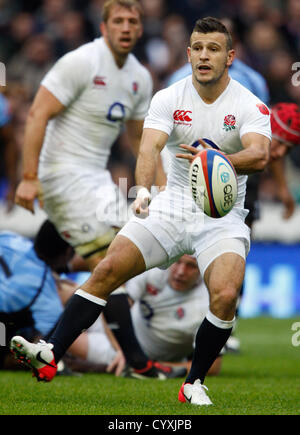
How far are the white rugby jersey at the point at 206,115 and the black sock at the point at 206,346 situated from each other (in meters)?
0.79

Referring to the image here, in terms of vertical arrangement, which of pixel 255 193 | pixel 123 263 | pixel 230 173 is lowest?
pixel 255 193

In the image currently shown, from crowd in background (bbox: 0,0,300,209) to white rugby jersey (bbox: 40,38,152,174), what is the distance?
482cm

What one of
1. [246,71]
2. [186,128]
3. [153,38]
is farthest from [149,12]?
[186,128]

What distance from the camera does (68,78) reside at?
6629 mm

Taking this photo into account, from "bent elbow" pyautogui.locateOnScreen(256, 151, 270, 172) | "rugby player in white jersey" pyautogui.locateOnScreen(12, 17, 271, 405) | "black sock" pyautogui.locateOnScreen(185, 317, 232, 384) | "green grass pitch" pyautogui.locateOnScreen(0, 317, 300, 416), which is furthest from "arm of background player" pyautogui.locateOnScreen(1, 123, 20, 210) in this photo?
"bent elbow" pyautogui.locateOnScreen(256, 151, 270, 172)

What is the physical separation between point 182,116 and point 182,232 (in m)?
0.67

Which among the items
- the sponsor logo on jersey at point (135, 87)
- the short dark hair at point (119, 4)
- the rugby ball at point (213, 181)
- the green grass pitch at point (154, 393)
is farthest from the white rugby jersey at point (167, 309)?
the rugby ball at point (213, 181)

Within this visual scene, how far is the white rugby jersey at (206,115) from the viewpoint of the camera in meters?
5.10

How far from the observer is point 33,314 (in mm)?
6555

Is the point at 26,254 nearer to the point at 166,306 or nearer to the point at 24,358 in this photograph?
the point at 166,306

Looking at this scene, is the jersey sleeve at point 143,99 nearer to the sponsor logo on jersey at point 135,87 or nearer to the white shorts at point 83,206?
the sponsor logo on jersey at point 135,87

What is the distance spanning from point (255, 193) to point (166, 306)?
1322 mm

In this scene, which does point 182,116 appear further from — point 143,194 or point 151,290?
point 151,290

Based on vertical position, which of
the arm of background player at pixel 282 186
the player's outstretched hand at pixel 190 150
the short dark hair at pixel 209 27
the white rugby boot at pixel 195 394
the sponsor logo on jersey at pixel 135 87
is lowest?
the arm of background player at pixel 282 186
